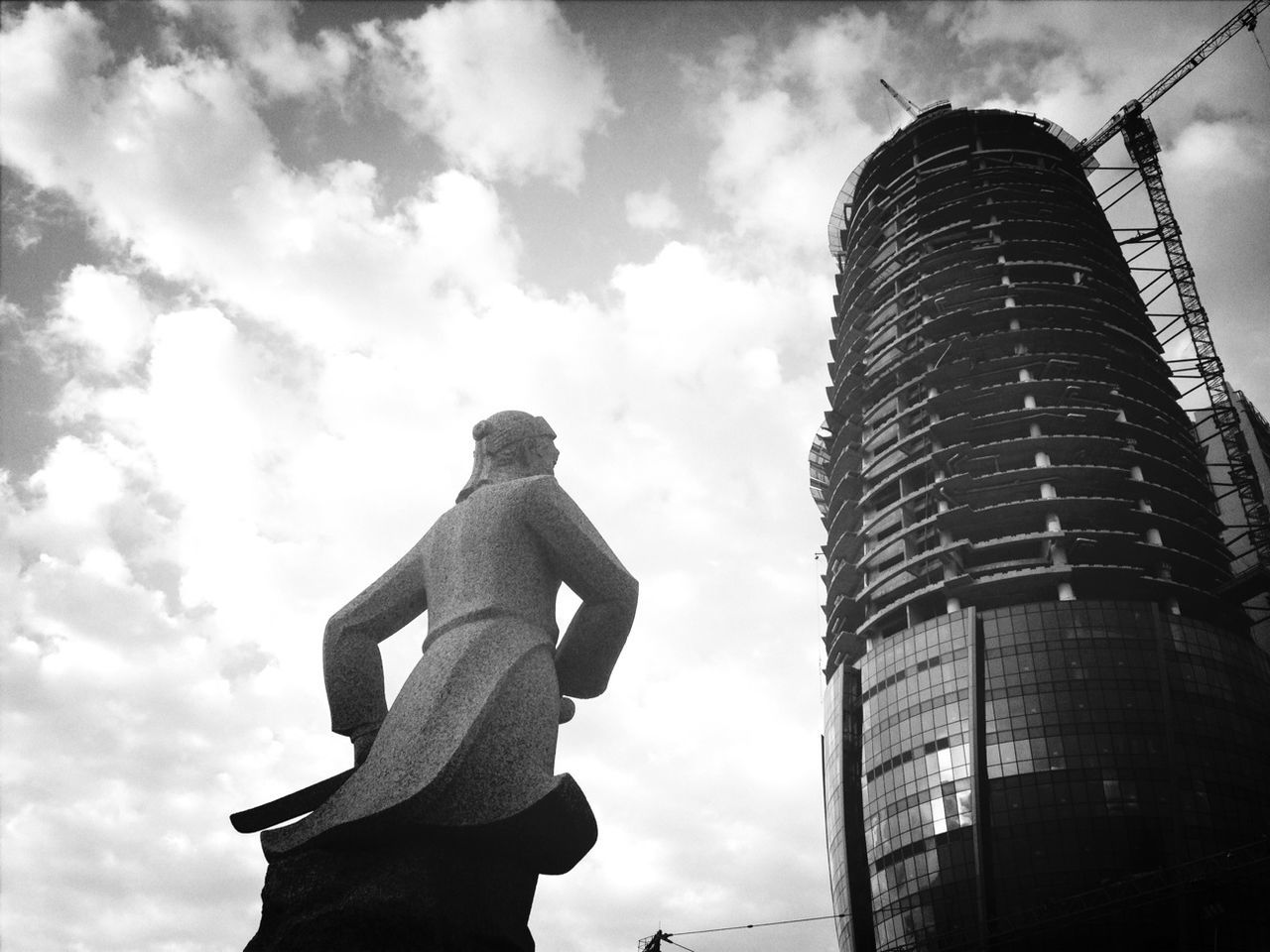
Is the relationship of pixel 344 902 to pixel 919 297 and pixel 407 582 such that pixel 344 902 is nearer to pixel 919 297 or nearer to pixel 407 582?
pixel 407 582

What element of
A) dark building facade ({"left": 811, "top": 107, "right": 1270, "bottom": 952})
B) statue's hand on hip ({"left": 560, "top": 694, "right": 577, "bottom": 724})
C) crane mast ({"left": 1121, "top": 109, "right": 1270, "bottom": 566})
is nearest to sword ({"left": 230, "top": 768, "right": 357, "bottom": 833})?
statue's hand on hip ({"left": 560, "top": 694, "right": 577, "bottom": 724})

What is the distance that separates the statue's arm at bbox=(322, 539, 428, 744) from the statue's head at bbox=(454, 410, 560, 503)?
1.91 ft

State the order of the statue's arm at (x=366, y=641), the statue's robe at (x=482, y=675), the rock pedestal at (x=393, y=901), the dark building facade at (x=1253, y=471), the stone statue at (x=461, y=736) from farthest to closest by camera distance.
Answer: the dark building facade at (x=1253, y=471) < the statue's arm at (x=366, y=641) < the statue's robe at (x=482, y=675) < the stone statue at (x=461, y=736) < the rock pedestal at (x=393, y=901)

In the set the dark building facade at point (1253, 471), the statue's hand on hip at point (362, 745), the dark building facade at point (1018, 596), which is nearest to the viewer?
the statue's hand on hip at point (362, 745)

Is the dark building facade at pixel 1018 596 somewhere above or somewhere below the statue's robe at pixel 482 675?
above

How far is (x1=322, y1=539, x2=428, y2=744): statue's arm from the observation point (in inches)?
225

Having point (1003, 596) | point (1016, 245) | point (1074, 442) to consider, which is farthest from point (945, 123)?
point (1003, 596)

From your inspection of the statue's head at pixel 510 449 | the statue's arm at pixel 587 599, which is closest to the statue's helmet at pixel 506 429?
the statue's head at pixel 510 449

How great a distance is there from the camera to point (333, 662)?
19.2 ft

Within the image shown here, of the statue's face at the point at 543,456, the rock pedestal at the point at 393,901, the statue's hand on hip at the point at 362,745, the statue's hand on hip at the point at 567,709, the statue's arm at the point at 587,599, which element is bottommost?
the rock pedestal at the point at 393,901

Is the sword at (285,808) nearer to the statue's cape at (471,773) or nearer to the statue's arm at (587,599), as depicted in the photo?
the statue's cape at (471,773)

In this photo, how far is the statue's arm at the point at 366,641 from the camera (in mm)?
5723

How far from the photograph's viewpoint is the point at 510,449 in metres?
6.44

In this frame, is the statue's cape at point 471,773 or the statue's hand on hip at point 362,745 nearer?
the statue's cape at point 471,773
